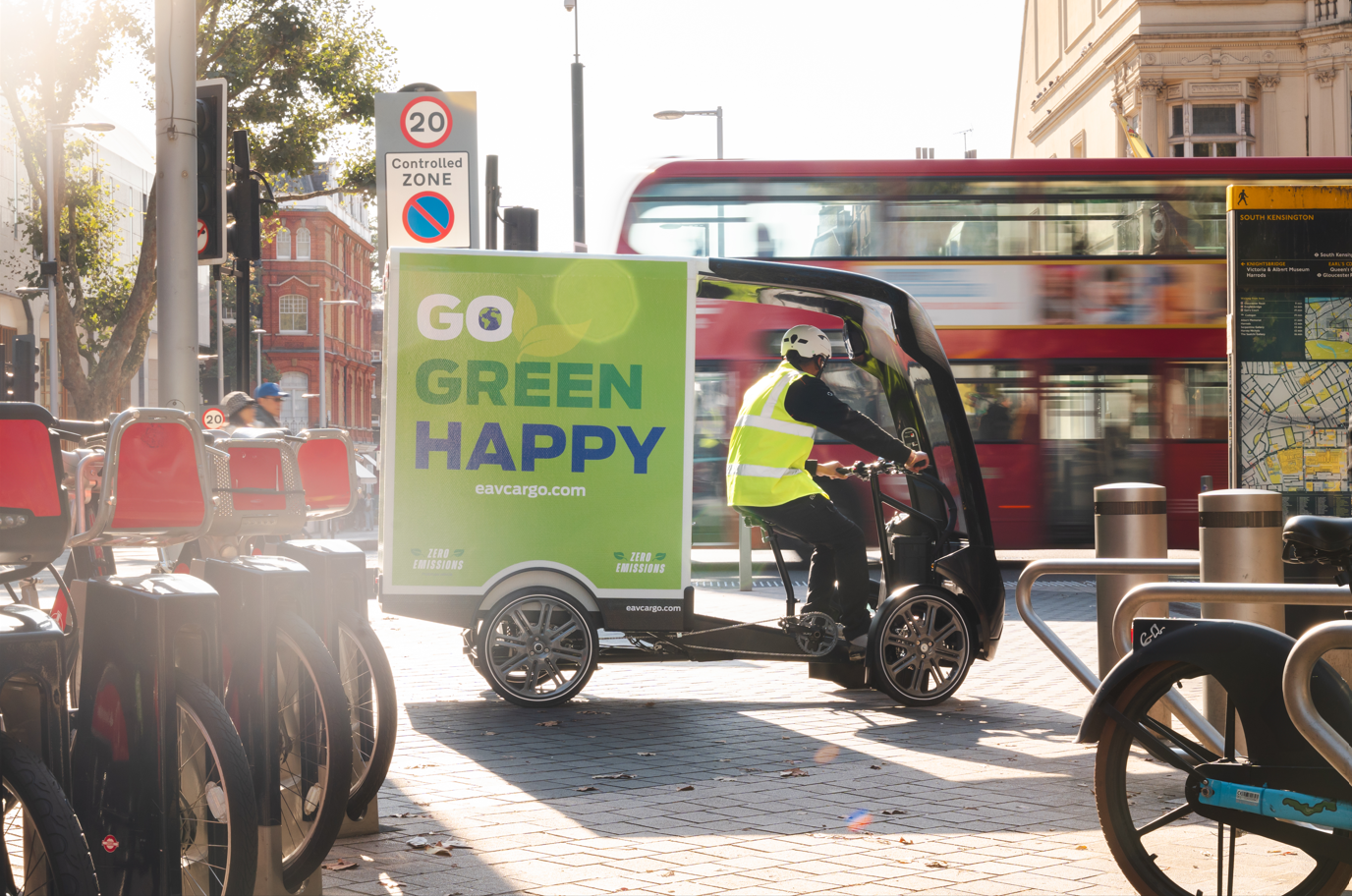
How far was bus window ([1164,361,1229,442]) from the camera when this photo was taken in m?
14.9

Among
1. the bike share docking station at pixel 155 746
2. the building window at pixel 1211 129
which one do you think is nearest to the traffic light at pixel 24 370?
the bike share docking station at pixel 155 746

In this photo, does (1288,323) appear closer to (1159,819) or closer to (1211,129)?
(1159,819)

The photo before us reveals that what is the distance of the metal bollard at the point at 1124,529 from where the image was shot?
21.2 ft

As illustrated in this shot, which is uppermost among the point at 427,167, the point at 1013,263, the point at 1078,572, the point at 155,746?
the point at 427,167

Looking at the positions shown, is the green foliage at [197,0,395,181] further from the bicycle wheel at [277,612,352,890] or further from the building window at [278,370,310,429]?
the building window at [278,370,310,429]

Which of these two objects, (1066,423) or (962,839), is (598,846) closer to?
(962,839)

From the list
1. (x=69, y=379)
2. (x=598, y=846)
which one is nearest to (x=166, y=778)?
(x=598, y=846)

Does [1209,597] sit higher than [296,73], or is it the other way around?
[296,73]

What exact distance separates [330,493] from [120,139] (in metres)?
46.2

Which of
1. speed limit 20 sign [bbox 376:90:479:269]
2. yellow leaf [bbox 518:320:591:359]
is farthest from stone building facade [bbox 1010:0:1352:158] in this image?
yellow leaf [bbox 518:320:591:359]

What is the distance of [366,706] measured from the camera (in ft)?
15.2

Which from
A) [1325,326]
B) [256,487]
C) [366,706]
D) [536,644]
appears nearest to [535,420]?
[536,644]

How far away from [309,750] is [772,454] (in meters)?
3.91

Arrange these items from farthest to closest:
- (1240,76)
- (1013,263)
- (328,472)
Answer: (1240,76) → (1013,263) → (328,472)
